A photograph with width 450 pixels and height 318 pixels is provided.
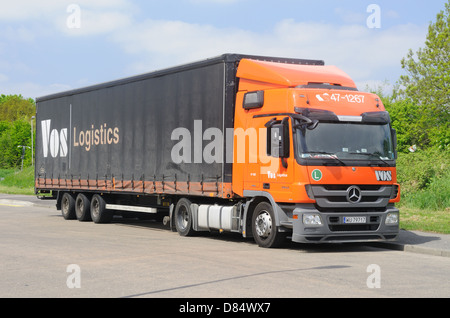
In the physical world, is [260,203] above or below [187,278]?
above

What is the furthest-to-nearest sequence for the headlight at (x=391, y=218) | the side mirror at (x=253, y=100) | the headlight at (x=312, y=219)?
1. the side mirror at (x=253, y=100)
2. the headlight at (x=391, y=218)
3. the headlight at (x=312, y=219)

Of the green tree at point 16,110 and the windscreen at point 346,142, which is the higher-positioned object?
the green tree at point 16,110

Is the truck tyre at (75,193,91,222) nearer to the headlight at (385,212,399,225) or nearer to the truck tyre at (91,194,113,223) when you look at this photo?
the truck tyre at (91,194,113,223)

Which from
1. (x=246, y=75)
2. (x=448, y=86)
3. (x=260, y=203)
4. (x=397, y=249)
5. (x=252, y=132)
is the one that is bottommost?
(x=397, y=249)

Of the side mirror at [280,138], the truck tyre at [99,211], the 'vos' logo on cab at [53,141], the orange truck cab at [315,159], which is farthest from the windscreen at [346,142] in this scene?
the 'vos' logo on cab at [53,141]

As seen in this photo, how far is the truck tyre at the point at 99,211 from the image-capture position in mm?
21344

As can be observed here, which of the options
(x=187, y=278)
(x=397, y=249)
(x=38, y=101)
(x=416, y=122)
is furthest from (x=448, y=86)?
(x=187, y=278)

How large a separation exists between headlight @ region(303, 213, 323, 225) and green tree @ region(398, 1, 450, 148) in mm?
30817

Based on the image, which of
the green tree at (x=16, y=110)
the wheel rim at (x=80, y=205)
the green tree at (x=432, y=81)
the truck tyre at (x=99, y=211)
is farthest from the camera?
the green tree at (x=16, y=110)

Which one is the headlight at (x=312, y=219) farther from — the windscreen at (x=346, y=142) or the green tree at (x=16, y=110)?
the green tree at (x=16, y=110)

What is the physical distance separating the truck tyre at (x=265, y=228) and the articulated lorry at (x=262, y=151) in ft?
0.08

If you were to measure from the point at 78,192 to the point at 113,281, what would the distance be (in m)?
14.0
